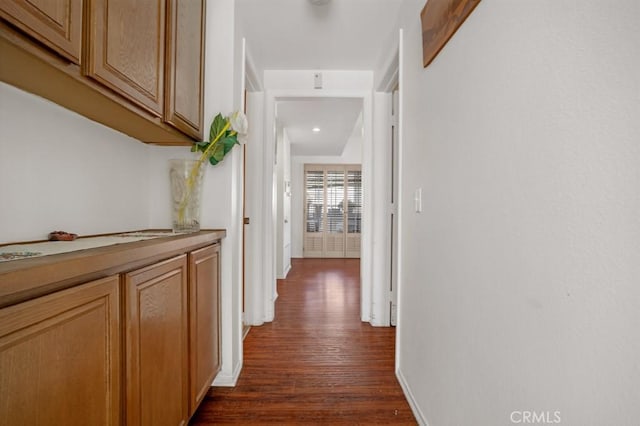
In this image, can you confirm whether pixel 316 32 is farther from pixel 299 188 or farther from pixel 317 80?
pixel 299 188

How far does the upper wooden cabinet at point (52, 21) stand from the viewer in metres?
0.66

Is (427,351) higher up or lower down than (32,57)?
lower down

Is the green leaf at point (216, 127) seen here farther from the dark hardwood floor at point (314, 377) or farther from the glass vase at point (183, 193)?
the dark hardwood floor at point (314, 377)

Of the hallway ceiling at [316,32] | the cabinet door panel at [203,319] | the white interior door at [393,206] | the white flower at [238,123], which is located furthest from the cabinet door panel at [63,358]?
the white interior door at [393,206]

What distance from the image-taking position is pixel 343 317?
2.96 metres

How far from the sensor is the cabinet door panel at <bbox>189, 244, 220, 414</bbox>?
4.35 feet

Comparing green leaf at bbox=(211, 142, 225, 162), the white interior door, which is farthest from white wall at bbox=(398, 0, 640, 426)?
the white interior door

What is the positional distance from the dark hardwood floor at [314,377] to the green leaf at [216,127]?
1.44 meters

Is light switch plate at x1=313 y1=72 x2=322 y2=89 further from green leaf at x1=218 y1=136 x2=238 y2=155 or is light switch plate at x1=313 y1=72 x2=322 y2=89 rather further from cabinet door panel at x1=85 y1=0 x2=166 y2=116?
cabinet door panel at x1=85 y1=0 x2=166 y2=116

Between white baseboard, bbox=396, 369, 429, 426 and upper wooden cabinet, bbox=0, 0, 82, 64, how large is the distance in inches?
74.9

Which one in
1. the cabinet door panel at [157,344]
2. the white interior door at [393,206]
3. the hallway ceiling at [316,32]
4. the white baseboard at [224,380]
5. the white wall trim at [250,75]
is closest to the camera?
Answer: the cabinet door panel at [157,344]

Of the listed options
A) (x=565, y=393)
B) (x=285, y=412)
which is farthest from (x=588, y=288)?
(x=285, y=412)

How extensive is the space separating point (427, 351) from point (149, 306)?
119cm

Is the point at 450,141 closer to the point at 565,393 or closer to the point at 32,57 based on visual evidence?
the point at 565,393
